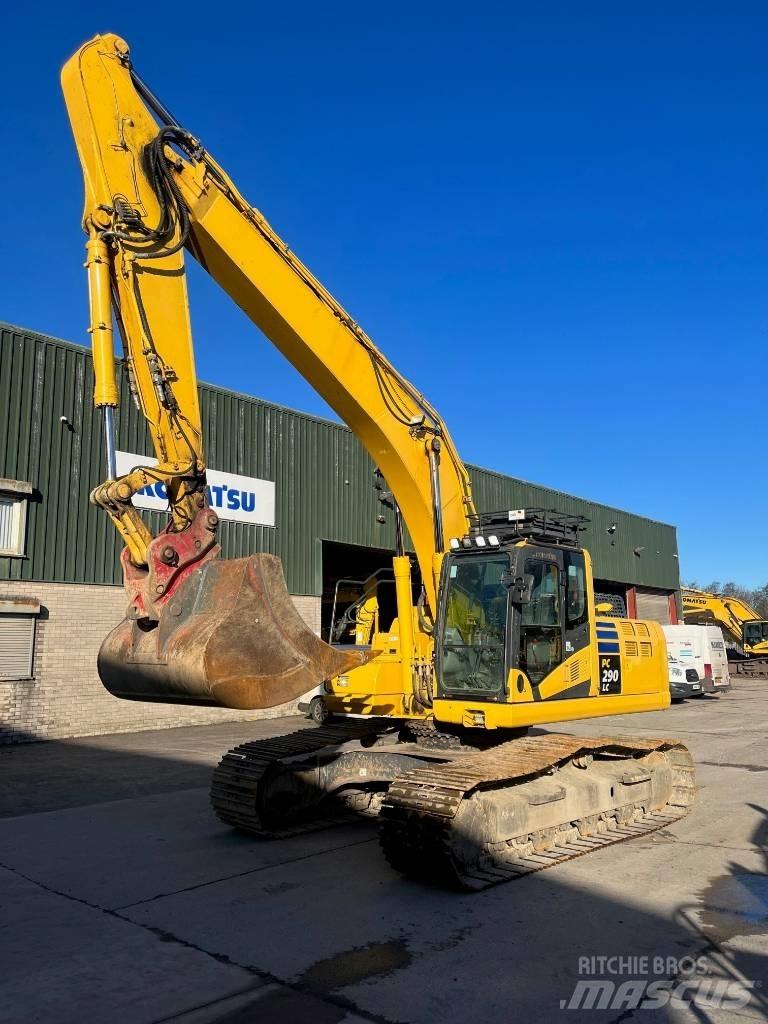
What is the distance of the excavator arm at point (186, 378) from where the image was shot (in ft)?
17.9

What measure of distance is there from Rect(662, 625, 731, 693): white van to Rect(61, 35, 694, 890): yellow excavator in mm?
15488

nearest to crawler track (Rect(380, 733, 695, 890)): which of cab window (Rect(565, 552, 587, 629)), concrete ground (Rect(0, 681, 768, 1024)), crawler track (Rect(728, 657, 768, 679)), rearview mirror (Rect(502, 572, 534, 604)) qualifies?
concrete ground (Rect(0, 681, 768, 1024))

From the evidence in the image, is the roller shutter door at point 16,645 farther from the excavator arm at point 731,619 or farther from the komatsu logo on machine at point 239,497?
the excavator arm at point 731,619

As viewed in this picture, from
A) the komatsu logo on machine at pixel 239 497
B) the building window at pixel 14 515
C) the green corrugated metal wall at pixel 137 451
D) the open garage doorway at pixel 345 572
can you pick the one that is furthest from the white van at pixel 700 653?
the building window at pixel 14 515

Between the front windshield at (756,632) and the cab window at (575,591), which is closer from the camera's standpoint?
the cab window at (575,591)

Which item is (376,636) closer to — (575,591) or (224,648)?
(575,591)

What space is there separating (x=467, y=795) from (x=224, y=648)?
2.53 m

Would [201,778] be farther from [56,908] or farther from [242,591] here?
[242,591]

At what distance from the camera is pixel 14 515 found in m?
15.5

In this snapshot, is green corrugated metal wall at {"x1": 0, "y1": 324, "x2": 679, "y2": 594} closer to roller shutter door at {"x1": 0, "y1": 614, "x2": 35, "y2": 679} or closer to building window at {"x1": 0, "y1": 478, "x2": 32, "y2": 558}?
building window at {"x1": 0, "y1": 478, "x2": 32, "y2": 558}

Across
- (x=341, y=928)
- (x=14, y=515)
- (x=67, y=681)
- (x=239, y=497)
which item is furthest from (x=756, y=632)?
(x=341, y=928)

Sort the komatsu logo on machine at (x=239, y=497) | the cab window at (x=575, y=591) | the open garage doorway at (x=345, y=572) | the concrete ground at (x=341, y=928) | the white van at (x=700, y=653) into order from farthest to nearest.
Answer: the white van at (x=700, y=653)
the open garage doorway at (x=345, y=572)
the komatsu logo on machine at (x=239, y=497)
the cab window at (x=575, y=591)
the concrete ground at (x=341, y=928)

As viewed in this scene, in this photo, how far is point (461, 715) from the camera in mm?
7805

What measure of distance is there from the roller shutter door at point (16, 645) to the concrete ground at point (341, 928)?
6.06 m
